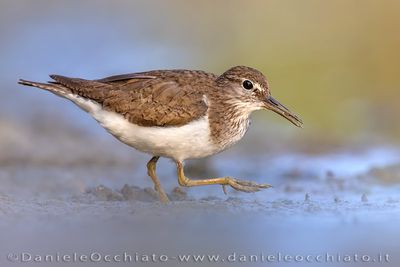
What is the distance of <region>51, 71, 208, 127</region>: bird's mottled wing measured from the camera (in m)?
8.00

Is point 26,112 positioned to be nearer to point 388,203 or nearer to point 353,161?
point 353,161

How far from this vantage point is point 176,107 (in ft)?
26.3

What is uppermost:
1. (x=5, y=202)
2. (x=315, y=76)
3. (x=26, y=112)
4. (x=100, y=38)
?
(x=100, y=38)

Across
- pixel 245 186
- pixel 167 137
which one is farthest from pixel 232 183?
pixel 167 137

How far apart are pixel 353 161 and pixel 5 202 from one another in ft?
16.8

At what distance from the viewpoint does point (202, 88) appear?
8.31 m

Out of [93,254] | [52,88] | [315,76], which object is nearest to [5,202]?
[52,88]

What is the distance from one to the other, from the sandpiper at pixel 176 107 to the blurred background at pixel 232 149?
1.88 ft

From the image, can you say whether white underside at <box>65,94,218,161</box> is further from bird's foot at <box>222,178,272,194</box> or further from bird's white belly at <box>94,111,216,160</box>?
bird's foot at <box>222,178,272,194</box>

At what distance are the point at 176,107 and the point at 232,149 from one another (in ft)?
12.6

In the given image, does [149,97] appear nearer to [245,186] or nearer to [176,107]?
[176,107]

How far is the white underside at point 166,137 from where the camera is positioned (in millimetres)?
7945

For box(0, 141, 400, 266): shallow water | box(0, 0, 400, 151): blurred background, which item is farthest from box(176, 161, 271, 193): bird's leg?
box(0, 0, 400, 151): blurred background

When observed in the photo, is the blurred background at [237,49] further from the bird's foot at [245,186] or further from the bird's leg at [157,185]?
the bird's foot at [245,186]
